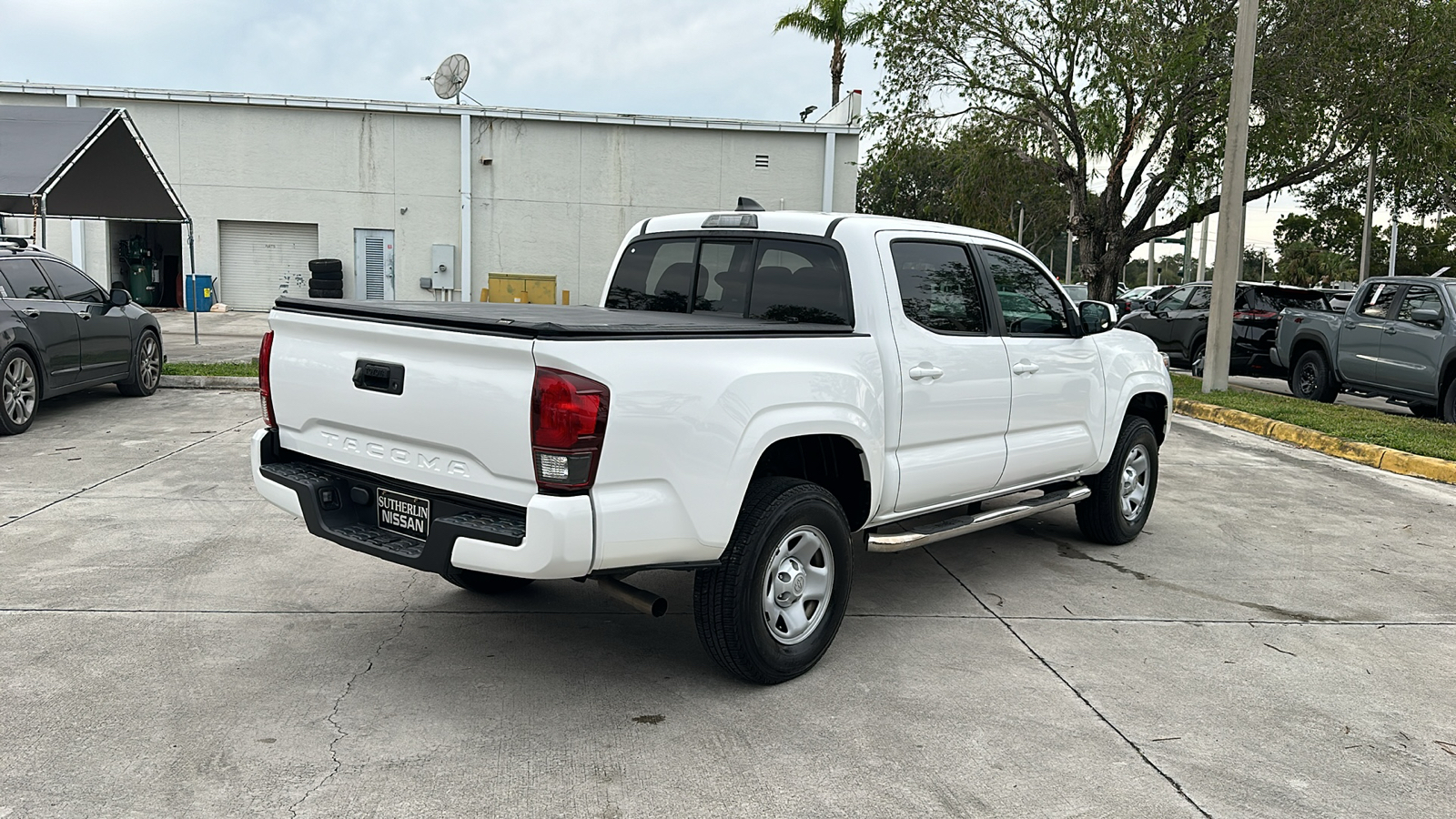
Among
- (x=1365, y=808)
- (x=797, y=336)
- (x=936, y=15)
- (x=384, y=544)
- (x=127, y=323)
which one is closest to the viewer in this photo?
(x=1365, y=808)

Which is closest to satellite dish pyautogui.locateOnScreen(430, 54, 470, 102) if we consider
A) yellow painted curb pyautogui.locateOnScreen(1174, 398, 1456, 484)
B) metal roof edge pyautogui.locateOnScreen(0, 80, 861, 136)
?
metal roof edge pyautogui.locateOnScreen(0, 80, 861, 136)

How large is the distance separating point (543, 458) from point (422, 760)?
3.53 feet

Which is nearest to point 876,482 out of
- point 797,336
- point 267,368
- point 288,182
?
point 797,336

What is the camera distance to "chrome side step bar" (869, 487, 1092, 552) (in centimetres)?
484

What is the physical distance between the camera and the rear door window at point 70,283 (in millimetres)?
10445

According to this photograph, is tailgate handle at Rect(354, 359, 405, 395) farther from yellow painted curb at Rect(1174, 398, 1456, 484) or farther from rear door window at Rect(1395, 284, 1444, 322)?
rear door window at Rect(1395, 284, 1444, 322)

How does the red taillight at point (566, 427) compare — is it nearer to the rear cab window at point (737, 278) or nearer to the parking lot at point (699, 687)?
the parking lot at point (699, 687)

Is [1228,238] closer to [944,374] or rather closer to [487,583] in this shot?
[944,374]

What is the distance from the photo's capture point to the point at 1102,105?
61.0 feet

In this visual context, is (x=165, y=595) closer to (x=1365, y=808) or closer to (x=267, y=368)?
(x=267, y=368)

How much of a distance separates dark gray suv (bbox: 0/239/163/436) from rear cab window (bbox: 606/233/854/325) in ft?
21.8

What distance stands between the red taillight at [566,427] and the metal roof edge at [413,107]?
24.0 meters

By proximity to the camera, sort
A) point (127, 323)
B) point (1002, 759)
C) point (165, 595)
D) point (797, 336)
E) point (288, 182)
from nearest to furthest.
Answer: point (1002, 759) → point (797, 336) → point (165, 595) → point (127, 323) → point (288, 182)

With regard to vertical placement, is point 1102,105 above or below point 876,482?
above
